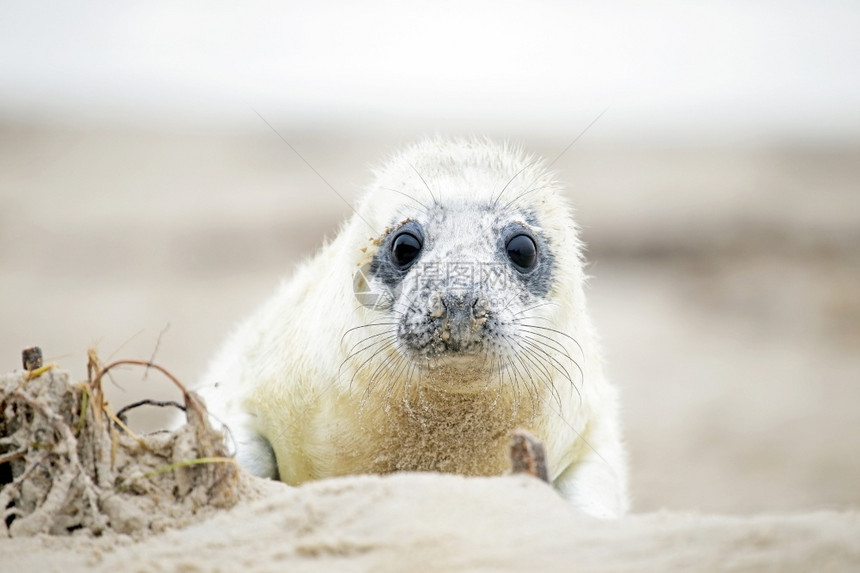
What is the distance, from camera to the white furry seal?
12.9 feet

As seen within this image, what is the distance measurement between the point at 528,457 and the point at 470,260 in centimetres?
149

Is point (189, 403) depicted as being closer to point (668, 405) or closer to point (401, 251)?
point (401, 251)

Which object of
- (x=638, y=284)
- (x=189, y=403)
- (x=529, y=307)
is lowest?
(x=189, y=403)

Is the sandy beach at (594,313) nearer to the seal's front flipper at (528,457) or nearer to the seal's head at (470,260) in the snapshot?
the seal's front flipper at (528,457)

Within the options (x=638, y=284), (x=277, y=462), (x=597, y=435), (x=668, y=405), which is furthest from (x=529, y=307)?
(x=638, y=284)

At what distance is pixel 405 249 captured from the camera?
4316mm

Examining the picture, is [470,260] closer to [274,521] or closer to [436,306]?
[436,306]

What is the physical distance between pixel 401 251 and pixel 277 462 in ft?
4.54

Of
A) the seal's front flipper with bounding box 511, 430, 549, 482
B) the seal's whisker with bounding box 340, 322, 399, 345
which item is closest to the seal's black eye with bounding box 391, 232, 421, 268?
the seal's whisker with bounding box 340, 322, 399, 345

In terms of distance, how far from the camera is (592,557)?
2186 mm

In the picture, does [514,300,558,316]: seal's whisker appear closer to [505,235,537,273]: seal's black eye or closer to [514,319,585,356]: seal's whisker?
[514,319,585,356]: seal's whisker

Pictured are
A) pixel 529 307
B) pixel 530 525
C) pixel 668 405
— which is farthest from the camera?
pixel 668 405

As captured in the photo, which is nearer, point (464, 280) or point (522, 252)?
point (464, 280)

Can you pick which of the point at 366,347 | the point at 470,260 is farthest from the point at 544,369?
the point at 366,347
